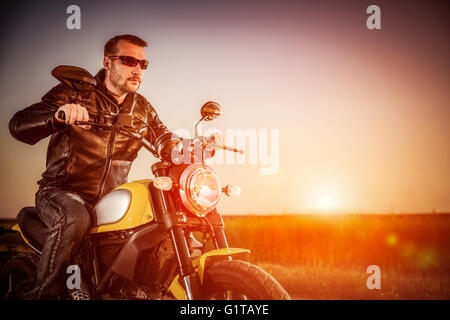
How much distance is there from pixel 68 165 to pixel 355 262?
5825 mm

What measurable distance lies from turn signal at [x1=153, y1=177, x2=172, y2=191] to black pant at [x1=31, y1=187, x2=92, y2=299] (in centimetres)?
65

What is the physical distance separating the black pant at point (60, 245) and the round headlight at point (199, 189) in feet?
2.46

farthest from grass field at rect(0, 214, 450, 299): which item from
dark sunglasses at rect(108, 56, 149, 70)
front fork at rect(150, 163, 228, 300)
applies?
dark sunglasses at rect(108, 56, 149, 70)

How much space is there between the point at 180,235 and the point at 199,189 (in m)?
0.29

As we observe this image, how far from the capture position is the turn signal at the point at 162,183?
213 cm

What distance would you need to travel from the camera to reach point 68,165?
2838mm

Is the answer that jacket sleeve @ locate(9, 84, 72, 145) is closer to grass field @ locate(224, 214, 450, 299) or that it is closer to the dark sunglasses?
the dark sunglasses

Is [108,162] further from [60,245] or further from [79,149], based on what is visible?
[60,245]

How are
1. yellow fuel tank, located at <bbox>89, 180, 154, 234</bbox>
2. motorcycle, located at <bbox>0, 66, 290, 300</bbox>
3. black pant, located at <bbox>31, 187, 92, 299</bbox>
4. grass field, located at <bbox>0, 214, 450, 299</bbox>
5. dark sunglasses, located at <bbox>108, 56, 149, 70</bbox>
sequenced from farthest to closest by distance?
1. grass field, located at <bbox>0, 214, 450, 299</bbox>
2. dark sunglasses, located at <bbox>108, 56, 149, 70</bbox>
3. black pant, located at <bbox>31, 187, 92, 299</bbox>
4. yellow fuel tank, located at <bbox>89, 180, 154, 234</bbox>
5. motorcycle, located at <bbox>0, 66, 290, 300</bbox>

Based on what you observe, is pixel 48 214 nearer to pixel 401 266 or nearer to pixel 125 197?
pixel 125 197

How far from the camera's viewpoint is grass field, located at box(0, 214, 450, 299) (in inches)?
223

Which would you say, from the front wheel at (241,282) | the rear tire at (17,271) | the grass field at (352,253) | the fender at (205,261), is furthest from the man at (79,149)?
the grass field at (352,253)

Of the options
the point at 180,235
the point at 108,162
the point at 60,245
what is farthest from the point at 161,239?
the point at 108,162

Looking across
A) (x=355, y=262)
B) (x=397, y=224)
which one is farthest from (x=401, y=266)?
(x=397, y=224)
